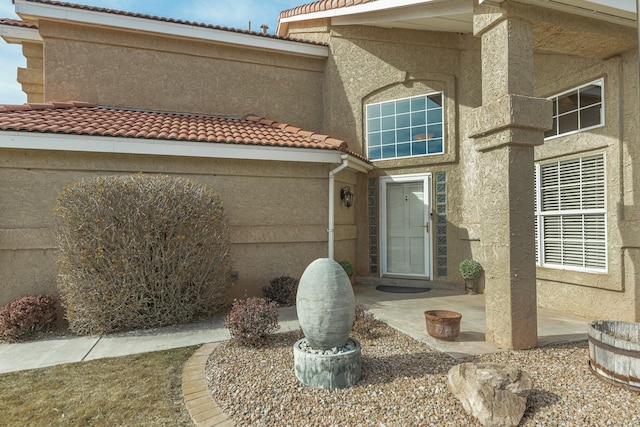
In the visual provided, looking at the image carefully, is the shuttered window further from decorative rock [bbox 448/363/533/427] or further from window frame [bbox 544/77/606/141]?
decorative rock [bbox 448/363/533/427]

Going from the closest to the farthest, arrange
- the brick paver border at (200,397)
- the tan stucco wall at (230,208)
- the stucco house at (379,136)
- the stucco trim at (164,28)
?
the brick paver border at (200,397)
the stucco house at (379,136)
the tan stucco wall at (230,208)
the stucco trim at (164,28)

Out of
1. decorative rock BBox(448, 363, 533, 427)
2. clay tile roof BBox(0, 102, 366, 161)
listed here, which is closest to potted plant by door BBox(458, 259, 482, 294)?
clay tile roof BBox(0, 102, 366, 161)

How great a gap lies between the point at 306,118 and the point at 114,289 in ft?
22.9

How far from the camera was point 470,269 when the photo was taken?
307 inches

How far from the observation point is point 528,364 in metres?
4.00

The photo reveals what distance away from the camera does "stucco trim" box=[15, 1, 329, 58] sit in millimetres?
7973

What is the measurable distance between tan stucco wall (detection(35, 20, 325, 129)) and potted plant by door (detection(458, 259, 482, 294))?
227 inches

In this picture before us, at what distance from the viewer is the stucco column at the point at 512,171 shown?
4270 mm

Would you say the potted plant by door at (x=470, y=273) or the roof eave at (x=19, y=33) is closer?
the potted plant by door at (x=470, y=273)

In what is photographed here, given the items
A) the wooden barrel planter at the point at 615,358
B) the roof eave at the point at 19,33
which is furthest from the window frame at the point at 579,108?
the roof eave at the point at 19,33

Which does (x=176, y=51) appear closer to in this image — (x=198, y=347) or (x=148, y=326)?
(x=148, y=326)

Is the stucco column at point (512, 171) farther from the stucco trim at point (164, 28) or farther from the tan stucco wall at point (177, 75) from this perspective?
the tan stucco wall at point (177, 75)

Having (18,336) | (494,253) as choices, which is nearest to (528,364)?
(494,253)

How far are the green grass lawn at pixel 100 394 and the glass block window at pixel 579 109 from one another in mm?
7156
